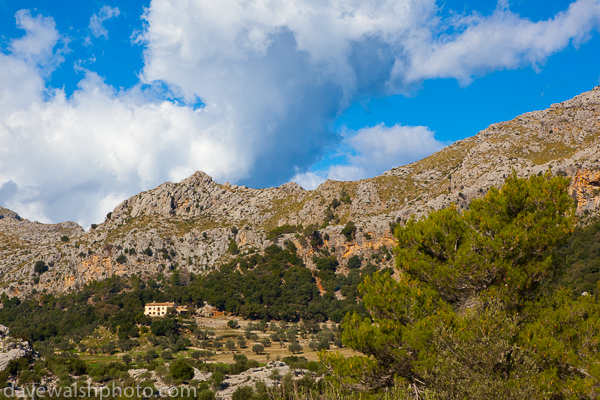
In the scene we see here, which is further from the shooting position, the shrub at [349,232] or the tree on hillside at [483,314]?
the shrub at [349,232]

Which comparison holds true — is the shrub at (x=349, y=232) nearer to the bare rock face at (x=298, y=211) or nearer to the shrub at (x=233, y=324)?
the bare rock face at (x=298, y=211)

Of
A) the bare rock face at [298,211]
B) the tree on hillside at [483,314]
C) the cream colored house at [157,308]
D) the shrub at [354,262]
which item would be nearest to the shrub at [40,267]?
the bare rock face at [298,211]

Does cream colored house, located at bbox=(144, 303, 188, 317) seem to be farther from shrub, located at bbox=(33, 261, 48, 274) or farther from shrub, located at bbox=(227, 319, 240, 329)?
shrub, located at bbox=(33, 261, 48, 274)

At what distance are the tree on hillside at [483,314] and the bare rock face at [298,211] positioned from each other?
8336cm

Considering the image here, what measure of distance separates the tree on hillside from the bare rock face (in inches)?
3282

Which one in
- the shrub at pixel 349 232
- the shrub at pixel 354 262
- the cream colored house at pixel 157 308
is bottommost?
the cream colored house at pixel 157 308

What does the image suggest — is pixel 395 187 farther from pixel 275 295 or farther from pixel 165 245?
pixel 165 245

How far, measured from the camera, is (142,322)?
83.2 meters

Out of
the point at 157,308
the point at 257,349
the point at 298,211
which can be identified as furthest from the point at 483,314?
the point at 298,211

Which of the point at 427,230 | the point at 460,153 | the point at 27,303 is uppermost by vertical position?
the point at 460,153

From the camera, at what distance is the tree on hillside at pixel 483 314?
12102 mm

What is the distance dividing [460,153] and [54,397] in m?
131

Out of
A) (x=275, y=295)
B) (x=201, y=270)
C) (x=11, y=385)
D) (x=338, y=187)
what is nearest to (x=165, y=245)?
(x=201, y=270)

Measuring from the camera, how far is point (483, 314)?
12984mm
